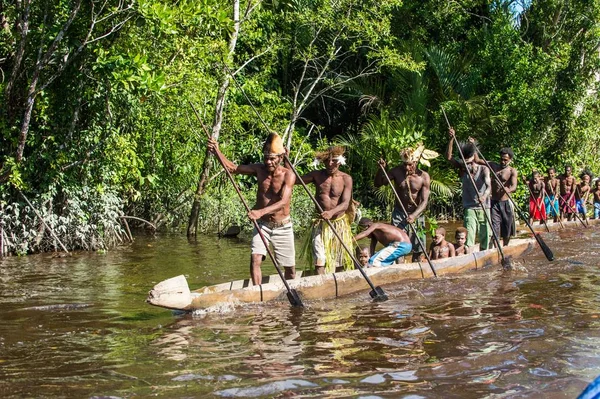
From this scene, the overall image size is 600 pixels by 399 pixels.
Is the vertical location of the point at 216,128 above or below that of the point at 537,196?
above

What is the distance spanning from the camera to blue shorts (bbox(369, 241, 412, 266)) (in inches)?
393

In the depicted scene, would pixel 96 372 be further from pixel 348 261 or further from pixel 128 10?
pixel 128 10

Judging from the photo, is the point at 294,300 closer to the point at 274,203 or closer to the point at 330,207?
the point at 274,203

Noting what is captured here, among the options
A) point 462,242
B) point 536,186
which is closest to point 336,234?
point 462,242

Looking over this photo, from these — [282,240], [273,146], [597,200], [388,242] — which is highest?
[273,146]

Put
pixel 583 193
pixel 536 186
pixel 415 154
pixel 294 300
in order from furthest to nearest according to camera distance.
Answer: pixel 583 193
pixel 536 186
pixel 415 154
pixel 294 300

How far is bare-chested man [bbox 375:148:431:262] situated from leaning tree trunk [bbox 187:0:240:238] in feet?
19.0

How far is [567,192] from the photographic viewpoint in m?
18.4

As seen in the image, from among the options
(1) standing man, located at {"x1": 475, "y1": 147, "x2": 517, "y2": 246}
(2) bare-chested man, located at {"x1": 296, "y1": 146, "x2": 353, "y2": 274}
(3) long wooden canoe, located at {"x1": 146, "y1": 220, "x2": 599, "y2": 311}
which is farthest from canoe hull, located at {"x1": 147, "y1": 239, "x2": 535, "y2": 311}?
(1) standing man, located at {"x1": 475, "y1": 147, "x2": 517, "y2": 246}

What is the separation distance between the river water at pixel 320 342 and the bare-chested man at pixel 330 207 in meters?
0.77

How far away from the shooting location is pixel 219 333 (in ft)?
23.8

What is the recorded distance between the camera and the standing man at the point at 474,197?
1166 cm

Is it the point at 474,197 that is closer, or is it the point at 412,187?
the point at 412,187

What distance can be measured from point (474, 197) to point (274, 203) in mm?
3931
